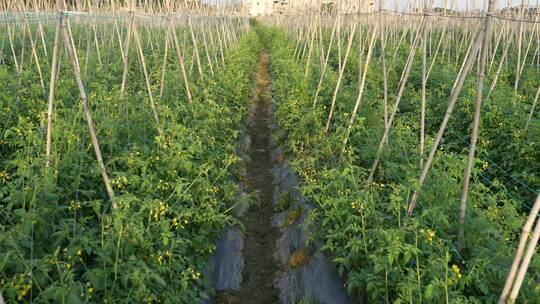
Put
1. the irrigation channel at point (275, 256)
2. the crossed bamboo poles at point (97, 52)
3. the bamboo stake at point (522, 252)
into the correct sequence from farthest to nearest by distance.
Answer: the irrigation channel at point (275, 256) → the crossed bamboo poles at point (97, 52) → the bamboo stake at point (522, 252)

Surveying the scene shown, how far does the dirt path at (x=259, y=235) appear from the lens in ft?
14.7

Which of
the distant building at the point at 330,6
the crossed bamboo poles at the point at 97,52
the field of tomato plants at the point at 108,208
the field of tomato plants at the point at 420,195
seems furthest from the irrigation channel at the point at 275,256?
the distant building at the point at 330,6

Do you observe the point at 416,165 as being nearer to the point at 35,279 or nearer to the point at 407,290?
the point at 407,290

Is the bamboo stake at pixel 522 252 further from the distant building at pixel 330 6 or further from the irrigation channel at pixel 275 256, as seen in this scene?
the distant building at pixel 330 6

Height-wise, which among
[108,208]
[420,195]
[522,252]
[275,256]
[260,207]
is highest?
[522,252]

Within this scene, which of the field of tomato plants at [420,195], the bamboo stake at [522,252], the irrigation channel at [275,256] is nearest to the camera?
the bamboo stake at [522,252]

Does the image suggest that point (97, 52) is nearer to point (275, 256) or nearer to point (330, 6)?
Answer: point (275, 256)

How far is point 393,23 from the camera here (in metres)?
16.2

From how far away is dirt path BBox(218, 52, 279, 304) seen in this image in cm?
449

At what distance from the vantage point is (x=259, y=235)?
563cm

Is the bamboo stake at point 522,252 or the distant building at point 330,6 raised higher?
the distant building at point 330,6

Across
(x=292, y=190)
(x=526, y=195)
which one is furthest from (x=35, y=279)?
(x=526, y=195)

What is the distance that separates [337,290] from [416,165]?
1.58 meters

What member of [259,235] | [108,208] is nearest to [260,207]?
[259,235]
